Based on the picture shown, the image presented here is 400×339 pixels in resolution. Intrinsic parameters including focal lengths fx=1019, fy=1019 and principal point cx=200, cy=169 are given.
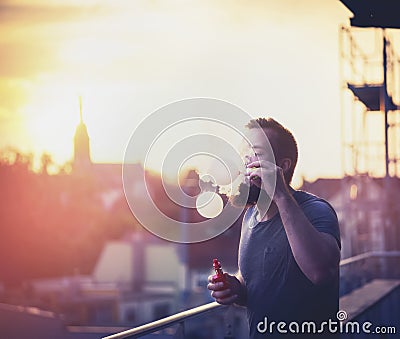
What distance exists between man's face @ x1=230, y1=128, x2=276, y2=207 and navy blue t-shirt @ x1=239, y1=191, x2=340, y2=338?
4.8 inches

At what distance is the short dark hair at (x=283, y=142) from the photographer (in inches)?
113

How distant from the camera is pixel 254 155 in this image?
2824mm

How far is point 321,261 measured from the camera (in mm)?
2656

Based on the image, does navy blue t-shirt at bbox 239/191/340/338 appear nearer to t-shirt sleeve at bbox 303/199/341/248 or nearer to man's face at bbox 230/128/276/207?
t-shirt sleeve at bbox 303/199/341/248

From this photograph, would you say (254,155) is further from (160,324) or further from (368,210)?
(368,210)

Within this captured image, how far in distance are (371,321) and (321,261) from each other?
17.9 feet

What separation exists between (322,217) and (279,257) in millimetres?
181

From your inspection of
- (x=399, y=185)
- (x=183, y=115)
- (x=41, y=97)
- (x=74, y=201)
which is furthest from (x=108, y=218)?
(x=183, y=115)

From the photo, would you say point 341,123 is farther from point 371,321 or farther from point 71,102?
point 71,102

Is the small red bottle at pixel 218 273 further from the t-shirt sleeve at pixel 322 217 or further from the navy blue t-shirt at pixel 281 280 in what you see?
the t-shirt sleeve at pixel 322 217

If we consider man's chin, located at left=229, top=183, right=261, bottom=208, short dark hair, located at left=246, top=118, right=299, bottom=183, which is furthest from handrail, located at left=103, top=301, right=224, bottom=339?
short dark hair, located at left=246, top=118, right=299, bottom=183

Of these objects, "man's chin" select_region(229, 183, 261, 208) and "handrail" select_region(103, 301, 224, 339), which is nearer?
"man's chin" select_region(229, 183, 261, 208)

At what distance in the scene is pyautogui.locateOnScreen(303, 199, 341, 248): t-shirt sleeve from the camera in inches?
107

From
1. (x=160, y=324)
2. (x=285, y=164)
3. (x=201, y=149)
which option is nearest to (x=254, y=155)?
(x=285, y=164)
